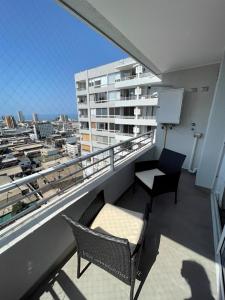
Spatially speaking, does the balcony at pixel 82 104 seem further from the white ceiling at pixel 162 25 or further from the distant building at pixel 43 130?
the distant building at pixel 43 130

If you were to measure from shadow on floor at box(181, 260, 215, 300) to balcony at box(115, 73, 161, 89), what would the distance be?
8.11 metres

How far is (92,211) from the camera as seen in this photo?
4.69 ft

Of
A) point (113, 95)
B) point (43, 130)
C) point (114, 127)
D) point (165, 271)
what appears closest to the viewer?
point (165, 271)

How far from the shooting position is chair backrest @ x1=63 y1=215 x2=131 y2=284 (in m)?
0.93

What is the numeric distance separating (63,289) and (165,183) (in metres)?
1.61

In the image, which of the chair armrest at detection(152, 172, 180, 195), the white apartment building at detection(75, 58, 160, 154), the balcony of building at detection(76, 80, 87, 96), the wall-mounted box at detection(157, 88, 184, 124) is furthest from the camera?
the balcony of building at detection(76, 80, 87, 96)

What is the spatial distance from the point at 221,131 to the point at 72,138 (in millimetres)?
2445

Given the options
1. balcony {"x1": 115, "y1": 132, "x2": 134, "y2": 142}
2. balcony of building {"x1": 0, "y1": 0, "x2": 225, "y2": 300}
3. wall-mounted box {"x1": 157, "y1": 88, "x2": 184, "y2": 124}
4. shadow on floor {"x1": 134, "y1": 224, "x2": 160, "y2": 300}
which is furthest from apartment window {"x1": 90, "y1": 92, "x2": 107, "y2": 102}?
shadow on floor {"x1": 134, "y1": 224, "x2": 160, "y2": 300}

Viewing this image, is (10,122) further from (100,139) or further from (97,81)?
(97,81)

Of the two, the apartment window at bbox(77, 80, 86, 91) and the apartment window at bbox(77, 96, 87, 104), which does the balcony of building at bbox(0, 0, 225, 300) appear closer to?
the apartment window at bbox(77, 96, 87, 104)

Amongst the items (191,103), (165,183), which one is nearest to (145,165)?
(165,183)

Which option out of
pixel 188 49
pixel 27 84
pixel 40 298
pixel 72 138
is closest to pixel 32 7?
pixel 27 84

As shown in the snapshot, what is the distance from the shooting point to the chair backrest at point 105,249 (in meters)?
0.93

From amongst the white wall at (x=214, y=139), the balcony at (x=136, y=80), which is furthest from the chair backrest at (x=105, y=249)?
the balcony at (x=136, y=80)
